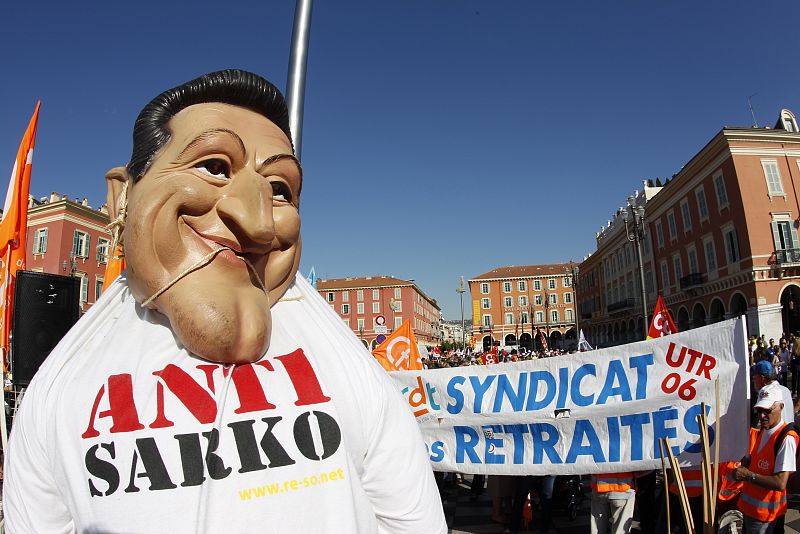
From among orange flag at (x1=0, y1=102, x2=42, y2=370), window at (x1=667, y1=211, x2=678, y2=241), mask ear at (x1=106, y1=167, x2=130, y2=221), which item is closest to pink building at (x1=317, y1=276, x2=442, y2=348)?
window at (x1=667, y1=211, x2=678, y2=241)

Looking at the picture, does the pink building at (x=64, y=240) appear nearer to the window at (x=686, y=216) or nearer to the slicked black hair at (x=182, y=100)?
the slicked black hair at (x=182, y=100)

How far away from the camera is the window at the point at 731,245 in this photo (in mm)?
25406

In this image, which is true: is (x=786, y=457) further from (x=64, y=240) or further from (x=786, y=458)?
(x=64, y=240)

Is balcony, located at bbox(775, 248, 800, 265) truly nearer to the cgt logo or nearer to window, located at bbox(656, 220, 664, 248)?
window, located at bbox(656, 220, 664, 248)

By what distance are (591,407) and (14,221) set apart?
14.9 feet

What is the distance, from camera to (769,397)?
3.85 meters

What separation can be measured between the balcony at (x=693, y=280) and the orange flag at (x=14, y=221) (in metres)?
32.1

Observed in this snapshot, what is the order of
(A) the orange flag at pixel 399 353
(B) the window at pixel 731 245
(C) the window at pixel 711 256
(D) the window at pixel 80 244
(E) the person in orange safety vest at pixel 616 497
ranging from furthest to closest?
1. (D) the window at pixel 80 244
2. (C) the window at pixel 711 256
3. (B) the window at pixel 731 245
4. (A) the orange flag at pixel 399 353
5. (E) the person in orange safety vest at pixel 616 497

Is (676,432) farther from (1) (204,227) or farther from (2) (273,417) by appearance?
(1) (204,227)

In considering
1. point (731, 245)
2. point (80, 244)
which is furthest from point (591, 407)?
point (80, 244)

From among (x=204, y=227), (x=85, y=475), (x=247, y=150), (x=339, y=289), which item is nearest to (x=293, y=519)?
(x=85, y=475)

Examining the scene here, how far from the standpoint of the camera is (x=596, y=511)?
4.47 meters

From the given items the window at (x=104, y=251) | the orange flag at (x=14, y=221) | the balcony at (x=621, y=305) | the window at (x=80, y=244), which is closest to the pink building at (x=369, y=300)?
the balcony at (x=621, y=305)

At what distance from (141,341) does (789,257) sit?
95.1ft
